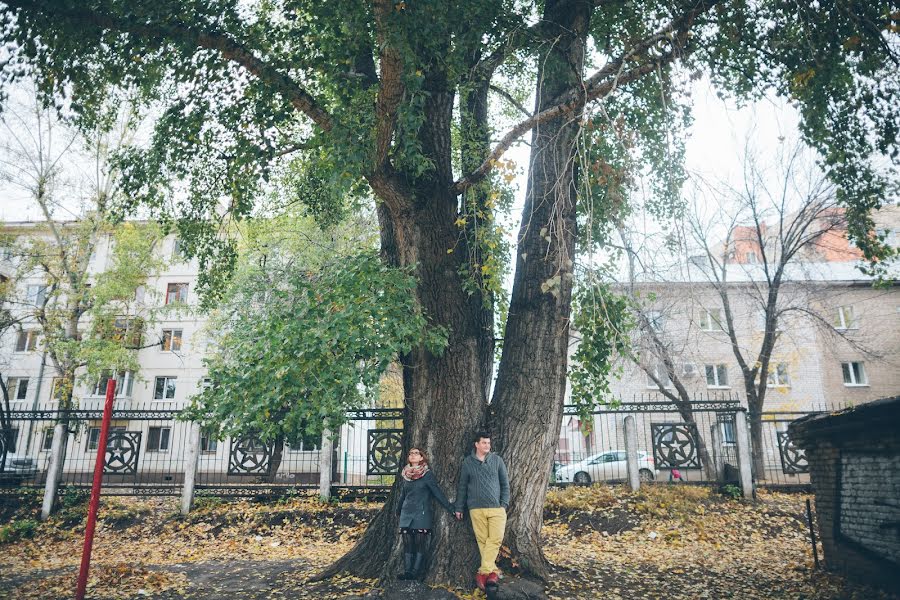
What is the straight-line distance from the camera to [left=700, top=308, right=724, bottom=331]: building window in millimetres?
17109

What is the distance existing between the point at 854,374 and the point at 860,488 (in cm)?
2723

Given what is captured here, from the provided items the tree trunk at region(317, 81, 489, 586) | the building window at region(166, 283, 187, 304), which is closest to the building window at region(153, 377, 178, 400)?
the building window at region(166, 283, 187, 304)

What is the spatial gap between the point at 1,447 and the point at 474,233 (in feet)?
43.1

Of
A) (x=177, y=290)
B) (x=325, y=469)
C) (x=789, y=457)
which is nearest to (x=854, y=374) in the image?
(x=789, y=457)

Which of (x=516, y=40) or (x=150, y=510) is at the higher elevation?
(x=516, y=40)

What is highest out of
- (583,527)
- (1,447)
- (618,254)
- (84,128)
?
(84,128)

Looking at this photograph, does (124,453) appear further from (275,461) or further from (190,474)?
(275,461)

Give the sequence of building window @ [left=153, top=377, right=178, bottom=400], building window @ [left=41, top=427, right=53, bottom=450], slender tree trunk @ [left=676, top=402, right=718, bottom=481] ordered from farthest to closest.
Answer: building window @ [left=153, top=377, right=178, bottom=400]
building window @ [left=41, top=427, right=53, bottom=450]
slender tree trunk @ [left=676, top=402, right=718, bottom=481]

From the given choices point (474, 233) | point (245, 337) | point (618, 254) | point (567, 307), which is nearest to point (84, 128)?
point (245, 337)

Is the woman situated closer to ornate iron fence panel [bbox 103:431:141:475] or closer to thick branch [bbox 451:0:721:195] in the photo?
thick branch [bbox 451:0:721:195]

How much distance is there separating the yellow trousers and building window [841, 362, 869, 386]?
97.0 ft

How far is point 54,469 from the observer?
1187 centimetres

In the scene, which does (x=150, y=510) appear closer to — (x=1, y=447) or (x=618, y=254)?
(x=1, y=447)

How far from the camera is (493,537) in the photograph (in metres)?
6.18
